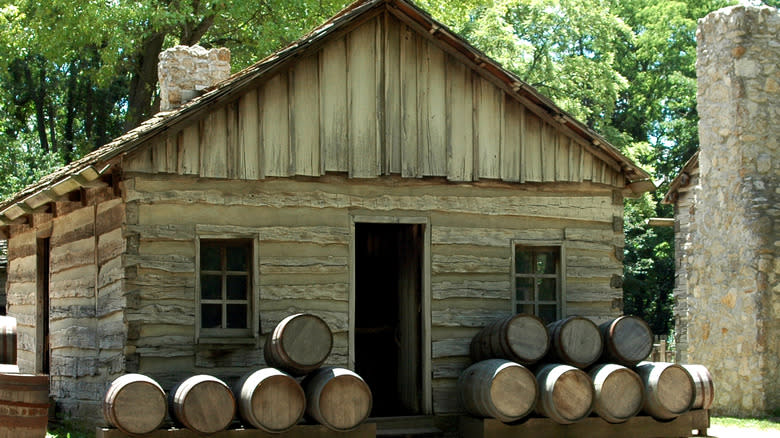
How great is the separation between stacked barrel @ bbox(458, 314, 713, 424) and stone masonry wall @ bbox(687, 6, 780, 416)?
4704mm

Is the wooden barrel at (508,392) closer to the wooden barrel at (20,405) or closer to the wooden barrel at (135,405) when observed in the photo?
the wooden barrel at (135,405)

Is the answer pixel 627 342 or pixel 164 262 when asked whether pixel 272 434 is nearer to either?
pixel 164 262

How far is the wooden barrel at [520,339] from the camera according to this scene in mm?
11531

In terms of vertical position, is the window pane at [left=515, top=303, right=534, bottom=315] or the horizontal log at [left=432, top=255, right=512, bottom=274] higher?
the horizontal log at [left=432, top=255, right=512, bottom=274]

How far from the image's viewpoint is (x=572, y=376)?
36.8ft

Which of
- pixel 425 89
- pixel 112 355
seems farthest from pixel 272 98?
pixel 112 355

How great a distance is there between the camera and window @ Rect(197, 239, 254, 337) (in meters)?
11.4

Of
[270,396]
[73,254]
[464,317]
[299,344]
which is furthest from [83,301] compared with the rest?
[464,317]

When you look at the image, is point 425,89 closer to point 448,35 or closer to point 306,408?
point 448,35

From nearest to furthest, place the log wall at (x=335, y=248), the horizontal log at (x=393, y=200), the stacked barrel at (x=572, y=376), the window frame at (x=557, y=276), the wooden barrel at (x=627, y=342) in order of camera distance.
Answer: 1. the log wall at (x=335, y=248)
2. the stacked barrel at (x=572, y=376)
3. the horizontal log at (x=393, y=200)
4. the wooden barrel at (x=627, y=342)
5. the window frame at (x=557, y=276)

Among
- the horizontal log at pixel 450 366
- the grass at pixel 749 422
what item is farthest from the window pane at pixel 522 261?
the grass at pixel 749 422

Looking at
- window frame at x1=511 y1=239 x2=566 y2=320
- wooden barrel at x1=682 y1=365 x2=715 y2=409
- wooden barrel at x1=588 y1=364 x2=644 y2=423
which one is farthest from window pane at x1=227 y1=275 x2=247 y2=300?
wooden barrel at x1=682 y1=365 x2=715 y2=409

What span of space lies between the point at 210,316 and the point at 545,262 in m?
4.39

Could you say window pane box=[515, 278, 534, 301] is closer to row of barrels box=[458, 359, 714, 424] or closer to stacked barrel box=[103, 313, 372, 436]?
row of barrels box=[458, 359, 714, 424]
